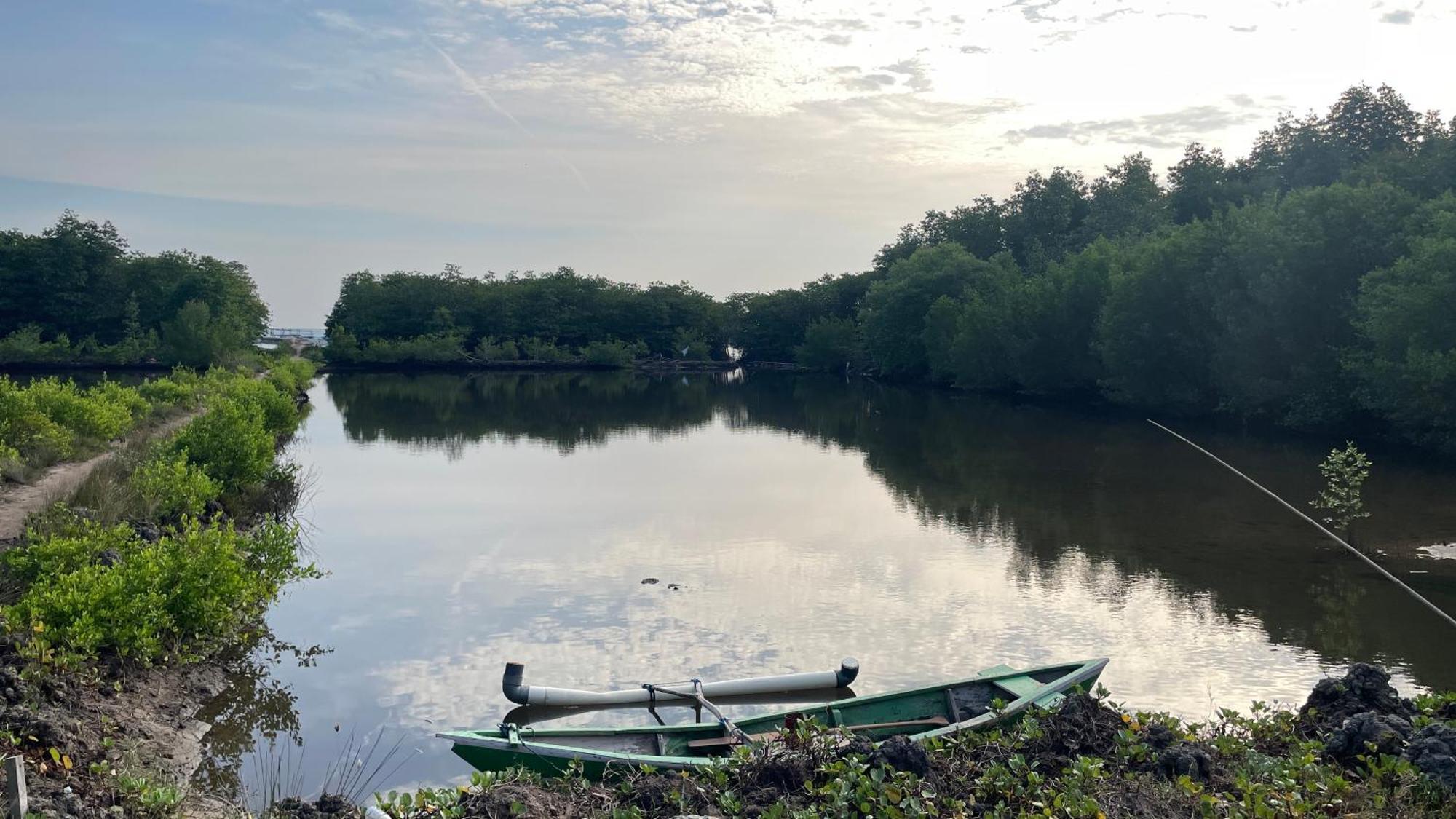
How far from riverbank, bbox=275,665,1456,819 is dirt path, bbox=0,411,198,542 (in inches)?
404

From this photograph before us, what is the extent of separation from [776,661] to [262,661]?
6.02m

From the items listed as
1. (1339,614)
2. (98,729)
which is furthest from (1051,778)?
(1339,614)

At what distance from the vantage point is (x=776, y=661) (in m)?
12.6

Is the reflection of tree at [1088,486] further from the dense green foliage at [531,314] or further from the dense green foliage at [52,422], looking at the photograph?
the dense green foliage at [531,314]

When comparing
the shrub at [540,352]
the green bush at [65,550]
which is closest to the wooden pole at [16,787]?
the green bush at [65,550]

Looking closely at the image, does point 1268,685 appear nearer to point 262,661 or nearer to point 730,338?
point 262,661

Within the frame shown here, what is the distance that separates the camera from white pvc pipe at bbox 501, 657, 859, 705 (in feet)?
34.7

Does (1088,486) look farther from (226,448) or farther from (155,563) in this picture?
(155,563)

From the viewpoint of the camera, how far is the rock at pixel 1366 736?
7656 mm

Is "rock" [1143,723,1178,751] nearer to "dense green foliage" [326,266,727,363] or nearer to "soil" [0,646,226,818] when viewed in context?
"soil" [0,646,226,818]

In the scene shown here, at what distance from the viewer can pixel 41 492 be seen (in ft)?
60.2

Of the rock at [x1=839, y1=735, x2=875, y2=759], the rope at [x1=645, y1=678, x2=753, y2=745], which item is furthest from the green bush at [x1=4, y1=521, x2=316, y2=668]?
the rock at [x1=839, y1=735, x2=875, y2=759]

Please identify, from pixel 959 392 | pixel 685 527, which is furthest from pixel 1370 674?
pixel 959 392

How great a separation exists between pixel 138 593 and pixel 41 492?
9776 mm
